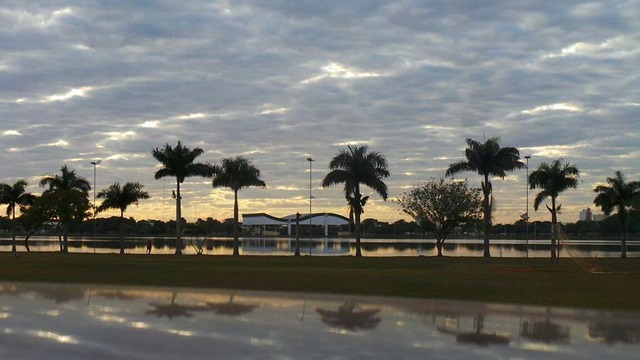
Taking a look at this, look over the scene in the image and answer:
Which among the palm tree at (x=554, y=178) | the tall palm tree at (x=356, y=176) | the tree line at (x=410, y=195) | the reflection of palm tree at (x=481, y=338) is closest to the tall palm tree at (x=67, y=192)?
the tree line at (x=410, y=195)

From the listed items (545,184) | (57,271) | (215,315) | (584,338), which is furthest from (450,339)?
(545,184)

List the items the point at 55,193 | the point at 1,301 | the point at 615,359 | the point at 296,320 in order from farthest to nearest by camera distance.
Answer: the point at 55,193 < the point at 1,301 < the point at 296,320 < the point at 615,359

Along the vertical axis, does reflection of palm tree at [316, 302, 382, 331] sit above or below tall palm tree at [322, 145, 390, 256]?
below

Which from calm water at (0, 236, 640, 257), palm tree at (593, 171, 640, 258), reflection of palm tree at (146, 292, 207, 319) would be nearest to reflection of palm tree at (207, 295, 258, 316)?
reflection of palm tree at (146, 292, 207, 319)

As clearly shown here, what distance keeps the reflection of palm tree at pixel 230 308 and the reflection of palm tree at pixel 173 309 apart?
370mm

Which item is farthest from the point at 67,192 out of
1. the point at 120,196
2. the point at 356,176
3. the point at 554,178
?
the point at 554,178

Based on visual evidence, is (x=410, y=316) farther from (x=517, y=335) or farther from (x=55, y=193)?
(x=55, y=193)

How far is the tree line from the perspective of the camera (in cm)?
6450

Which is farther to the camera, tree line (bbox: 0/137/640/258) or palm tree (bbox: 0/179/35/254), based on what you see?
palm tree (bbox: 0/179/35/254)

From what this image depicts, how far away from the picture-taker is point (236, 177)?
71750 millimetres

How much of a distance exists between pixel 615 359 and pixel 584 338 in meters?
2.42

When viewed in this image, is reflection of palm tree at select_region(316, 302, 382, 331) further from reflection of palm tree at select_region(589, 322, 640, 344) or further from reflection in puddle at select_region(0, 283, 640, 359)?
reflection of palm tree at select_region(589, 322, 640, 344)

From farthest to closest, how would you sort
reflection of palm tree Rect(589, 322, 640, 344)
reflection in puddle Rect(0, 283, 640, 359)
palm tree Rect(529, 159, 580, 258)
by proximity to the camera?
1. palm tree Rect(529, 159, 580, 258)
2. reflection of palm tree Rect(589, 322, 640, 344)
3. reflection in puddle Rect(0, 283, 640, 359)

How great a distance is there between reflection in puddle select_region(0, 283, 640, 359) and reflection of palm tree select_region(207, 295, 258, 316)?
3 cm
